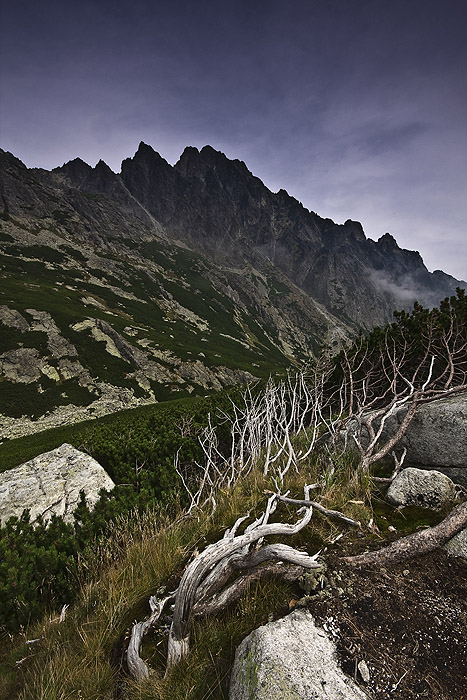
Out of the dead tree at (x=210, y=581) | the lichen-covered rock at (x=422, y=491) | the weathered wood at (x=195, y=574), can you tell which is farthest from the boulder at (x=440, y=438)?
the dead tree at (x=210, y=581)

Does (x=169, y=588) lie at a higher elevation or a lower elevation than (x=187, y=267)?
lower

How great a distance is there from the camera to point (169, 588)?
346 cm

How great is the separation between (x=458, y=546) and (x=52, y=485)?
7.79 m

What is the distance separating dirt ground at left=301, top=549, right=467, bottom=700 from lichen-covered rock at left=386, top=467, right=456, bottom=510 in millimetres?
1551

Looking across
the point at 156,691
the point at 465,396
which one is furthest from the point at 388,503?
the point at 156,691

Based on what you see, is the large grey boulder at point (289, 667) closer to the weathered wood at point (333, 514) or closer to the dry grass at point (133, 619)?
the dry grass at point (133, 619)

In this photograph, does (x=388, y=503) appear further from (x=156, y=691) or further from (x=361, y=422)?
(x=156, y=691)

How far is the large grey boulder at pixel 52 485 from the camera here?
645cm

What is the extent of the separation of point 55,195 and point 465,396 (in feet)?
671

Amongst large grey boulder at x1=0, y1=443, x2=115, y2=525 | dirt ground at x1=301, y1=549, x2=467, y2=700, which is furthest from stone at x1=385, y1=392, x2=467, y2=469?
large grey boulder at x1=0, y1=443, x2=115, y2=525

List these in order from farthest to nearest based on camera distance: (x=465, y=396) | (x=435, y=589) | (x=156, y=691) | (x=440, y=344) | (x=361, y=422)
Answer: (x=440, y=344), (x=361, y=422), (x=465, y=396), (x=435, y=589), (x=156, y=691)

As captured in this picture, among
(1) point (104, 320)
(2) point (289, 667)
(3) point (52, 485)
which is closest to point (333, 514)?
(2) point (289, 667)

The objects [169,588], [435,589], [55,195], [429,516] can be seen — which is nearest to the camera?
[435,589]

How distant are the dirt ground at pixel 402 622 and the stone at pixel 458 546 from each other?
9cm
